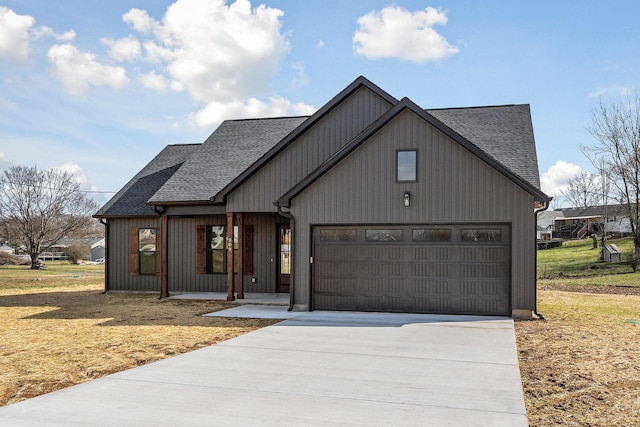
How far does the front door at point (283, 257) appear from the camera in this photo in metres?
17.4

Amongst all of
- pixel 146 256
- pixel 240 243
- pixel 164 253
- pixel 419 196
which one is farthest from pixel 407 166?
pixel 146 256

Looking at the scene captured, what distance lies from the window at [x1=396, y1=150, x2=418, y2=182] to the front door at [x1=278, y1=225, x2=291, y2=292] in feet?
17.7

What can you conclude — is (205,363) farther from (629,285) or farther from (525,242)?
(629,285)

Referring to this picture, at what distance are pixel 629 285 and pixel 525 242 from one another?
43.9 feet

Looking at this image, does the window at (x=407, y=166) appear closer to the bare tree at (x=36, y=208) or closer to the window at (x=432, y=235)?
the window at (x=432, y=235)

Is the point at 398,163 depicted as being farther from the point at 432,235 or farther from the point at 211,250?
the point at 211,250

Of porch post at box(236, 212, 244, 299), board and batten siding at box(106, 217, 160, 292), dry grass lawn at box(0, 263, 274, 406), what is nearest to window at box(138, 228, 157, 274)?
board and batten siding at box(106, 217, 160, 292)

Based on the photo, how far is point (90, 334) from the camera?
10.3 metres

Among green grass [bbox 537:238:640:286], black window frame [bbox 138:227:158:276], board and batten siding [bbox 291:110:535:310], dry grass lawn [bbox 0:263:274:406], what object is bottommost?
green grass [bbox 537:238:640:286]

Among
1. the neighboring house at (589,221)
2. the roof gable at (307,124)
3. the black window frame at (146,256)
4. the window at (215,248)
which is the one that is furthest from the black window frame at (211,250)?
the neighboring house at (589,221)

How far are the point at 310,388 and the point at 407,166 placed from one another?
7609mm

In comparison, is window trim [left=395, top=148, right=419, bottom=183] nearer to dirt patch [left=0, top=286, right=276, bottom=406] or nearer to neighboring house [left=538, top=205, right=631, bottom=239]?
dirt patch [left=0, top=286, right=276, bottom=406]

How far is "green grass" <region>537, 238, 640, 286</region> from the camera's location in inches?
957

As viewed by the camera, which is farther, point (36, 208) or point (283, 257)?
point (36, 208)
